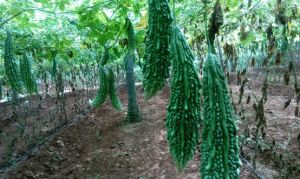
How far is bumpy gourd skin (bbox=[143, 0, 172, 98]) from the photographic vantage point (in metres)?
1.25

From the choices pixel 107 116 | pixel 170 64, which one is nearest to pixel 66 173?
pixel 107 116

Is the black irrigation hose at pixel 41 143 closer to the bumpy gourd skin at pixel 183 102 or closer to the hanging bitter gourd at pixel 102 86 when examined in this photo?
the hanging bitter gourd at pixel 102 86

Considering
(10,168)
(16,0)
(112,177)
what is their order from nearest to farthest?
(16,0), (112,177), (10,168)

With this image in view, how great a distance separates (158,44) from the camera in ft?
4.04

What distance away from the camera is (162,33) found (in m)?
1.25

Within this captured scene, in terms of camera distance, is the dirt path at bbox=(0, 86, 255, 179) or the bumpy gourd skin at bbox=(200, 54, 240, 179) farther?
the dirt path at bbox=(0, 86, 255, 179)

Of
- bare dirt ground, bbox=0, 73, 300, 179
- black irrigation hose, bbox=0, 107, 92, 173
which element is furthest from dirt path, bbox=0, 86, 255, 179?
black irrigation hose, bbox=0, 107, 92, 173

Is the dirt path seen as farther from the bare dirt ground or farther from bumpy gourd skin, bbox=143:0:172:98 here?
bumpy gourd skin, bbox=143:0:172:98

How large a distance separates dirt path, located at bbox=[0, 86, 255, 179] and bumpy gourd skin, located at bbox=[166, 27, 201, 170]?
5.48 metres

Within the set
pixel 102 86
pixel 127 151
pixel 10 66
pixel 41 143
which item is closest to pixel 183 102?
pixel 102 86

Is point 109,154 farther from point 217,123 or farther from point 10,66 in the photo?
point 217,123

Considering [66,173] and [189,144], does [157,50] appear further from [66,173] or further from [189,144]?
[66,173]

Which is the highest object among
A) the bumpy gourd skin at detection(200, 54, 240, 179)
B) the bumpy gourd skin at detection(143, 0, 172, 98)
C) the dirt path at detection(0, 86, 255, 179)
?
the bumpy gourd skin at detection(143, 0, 172, 98)

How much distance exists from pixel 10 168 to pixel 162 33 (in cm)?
796
